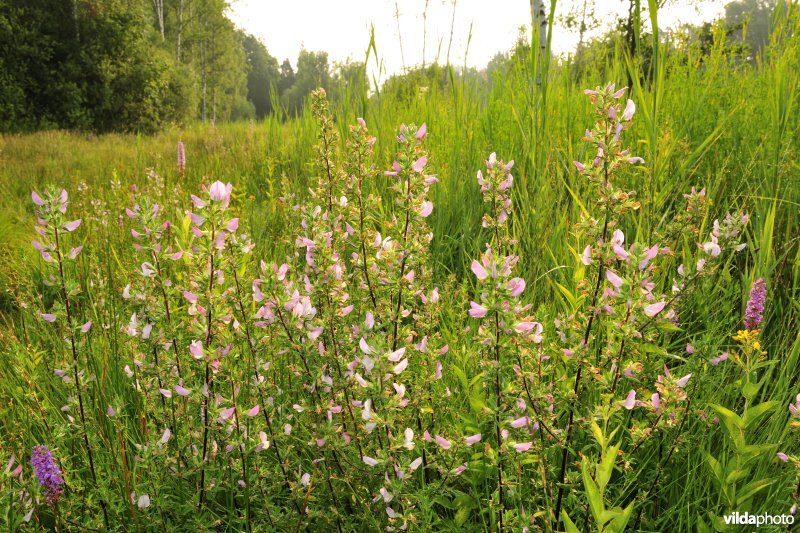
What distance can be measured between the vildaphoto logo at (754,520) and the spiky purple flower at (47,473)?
181cm

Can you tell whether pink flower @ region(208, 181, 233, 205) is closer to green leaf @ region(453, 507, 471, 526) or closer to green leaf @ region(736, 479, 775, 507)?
green leaf @ region(453, 507, 471, 526)

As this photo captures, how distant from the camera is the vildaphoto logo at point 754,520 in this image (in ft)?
4.02

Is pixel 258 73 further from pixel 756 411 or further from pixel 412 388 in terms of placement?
pixel 756 411

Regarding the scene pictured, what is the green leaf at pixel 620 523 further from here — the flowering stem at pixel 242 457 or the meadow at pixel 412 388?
the flowering stem at pixel 242 457

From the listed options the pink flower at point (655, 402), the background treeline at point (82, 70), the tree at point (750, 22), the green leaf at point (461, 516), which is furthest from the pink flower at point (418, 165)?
the background treeline at point (82, 70)

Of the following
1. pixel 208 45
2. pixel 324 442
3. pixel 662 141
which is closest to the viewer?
pixel 324 442

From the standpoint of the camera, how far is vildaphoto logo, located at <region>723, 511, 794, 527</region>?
123cm

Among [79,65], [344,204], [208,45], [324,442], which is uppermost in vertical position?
[208,45]

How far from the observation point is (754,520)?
126cm

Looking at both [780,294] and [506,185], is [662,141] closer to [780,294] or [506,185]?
[780,294]

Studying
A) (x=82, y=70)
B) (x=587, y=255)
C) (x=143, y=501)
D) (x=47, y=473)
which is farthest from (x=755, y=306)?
(x=82, y=70)

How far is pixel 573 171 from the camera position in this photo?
272 centimetres

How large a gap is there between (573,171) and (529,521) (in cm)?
202

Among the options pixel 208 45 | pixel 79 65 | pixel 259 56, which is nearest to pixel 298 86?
pixel 259 56
